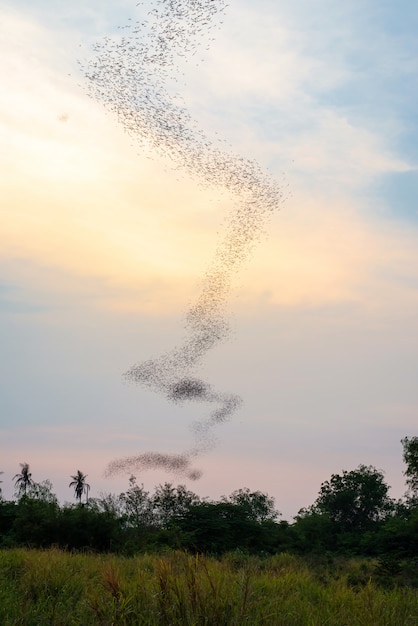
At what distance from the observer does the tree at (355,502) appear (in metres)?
100

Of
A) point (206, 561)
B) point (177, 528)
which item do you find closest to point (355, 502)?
point (177, 528)

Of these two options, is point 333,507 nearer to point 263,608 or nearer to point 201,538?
point 201,538

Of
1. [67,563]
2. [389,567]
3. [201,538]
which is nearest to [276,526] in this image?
[201,538]

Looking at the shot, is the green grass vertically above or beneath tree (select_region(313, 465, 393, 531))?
beneath

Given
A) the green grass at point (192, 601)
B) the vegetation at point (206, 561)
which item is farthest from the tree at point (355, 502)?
the green grass at point (192, 601)

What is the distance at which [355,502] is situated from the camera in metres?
101

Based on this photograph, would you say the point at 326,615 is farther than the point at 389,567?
No

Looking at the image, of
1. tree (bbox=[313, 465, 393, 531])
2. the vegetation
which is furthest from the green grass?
tree (bbox=[313, 465, 393, 531])

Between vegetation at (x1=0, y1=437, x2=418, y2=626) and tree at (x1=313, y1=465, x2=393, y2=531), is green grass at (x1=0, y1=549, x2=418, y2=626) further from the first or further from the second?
tree at (x1=313, y1=465, x2=393, y2=531)

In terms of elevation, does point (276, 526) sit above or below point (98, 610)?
above

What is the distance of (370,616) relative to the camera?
36.2 ft

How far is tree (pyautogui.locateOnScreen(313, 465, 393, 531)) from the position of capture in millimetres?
100250

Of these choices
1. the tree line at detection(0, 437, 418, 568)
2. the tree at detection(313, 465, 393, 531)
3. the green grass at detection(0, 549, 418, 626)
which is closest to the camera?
the green grass at detection(0, 549, 418, 626)

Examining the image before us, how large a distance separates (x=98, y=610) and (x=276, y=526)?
56151 millimetres
